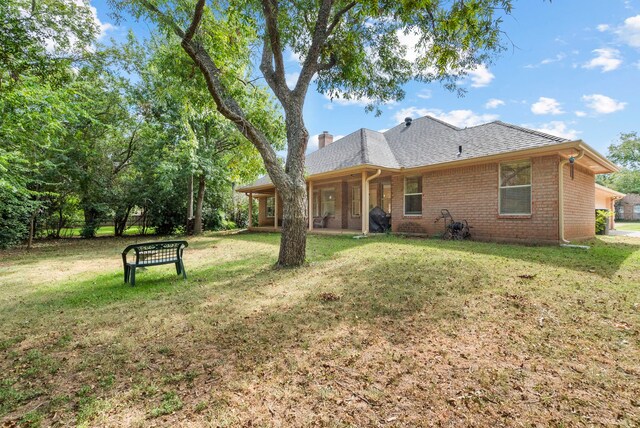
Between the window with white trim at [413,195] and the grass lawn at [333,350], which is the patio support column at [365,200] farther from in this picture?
the grass lawn at [333,350]

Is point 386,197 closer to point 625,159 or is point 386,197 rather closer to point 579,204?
point 579,204

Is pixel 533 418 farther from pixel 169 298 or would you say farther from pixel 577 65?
pixel 577 65

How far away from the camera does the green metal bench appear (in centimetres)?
541

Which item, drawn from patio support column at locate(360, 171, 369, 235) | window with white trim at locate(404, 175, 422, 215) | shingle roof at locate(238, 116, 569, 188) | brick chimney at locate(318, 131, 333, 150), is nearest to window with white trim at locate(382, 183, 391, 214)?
shingle roof at locate(238, 116, 569, 188)

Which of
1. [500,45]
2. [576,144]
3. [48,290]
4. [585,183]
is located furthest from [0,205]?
[585,183]

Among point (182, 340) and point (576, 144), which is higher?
point (576, 144)

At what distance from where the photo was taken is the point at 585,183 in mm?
11109

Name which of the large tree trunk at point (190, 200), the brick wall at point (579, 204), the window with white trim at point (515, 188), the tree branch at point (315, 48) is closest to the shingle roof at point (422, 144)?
the window with white trim at point (515, 188)

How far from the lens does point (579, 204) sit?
10531mm

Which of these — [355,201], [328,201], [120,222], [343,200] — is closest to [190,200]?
[120,222]

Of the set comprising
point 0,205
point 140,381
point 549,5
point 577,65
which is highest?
Answer: point 577,65

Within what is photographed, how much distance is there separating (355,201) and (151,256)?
36.9ft

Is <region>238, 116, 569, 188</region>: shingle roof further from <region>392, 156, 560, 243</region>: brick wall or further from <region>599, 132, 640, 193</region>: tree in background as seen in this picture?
<region>599, 132, 640, 193</region>: tree in background

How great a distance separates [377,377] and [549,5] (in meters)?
6.09
